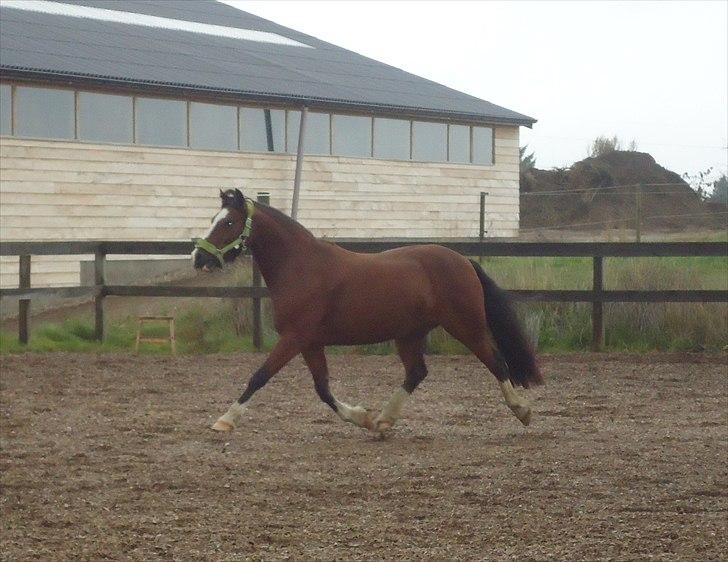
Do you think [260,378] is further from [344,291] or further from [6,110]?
[6,110]

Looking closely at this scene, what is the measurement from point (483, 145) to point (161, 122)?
8.35 meters

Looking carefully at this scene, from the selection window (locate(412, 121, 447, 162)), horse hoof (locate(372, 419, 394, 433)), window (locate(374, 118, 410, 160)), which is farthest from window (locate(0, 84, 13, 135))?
horse hoof (locate(372, 419, 394, 433))

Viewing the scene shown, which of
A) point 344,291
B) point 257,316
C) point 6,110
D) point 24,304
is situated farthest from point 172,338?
point 344,291

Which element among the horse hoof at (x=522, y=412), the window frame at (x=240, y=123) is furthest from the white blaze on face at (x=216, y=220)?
the window frame at (x=240, y=123)

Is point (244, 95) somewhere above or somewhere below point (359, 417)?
above

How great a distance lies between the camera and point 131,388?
412 inches

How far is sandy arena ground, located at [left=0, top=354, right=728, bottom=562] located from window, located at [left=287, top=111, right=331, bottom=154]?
12.4m

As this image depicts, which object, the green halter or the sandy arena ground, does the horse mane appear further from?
the sandy arena ground

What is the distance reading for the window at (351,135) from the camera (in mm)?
23578

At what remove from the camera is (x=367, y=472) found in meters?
6.88

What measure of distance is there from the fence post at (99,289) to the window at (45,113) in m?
6.24

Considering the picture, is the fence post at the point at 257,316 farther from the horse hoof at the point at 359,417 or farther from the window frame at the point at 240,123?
the horse hoof at the point at 359,417

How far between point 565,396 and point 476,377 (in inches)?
50.5

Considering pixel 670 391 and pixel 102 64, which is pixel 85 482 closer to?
pixel 670 391
